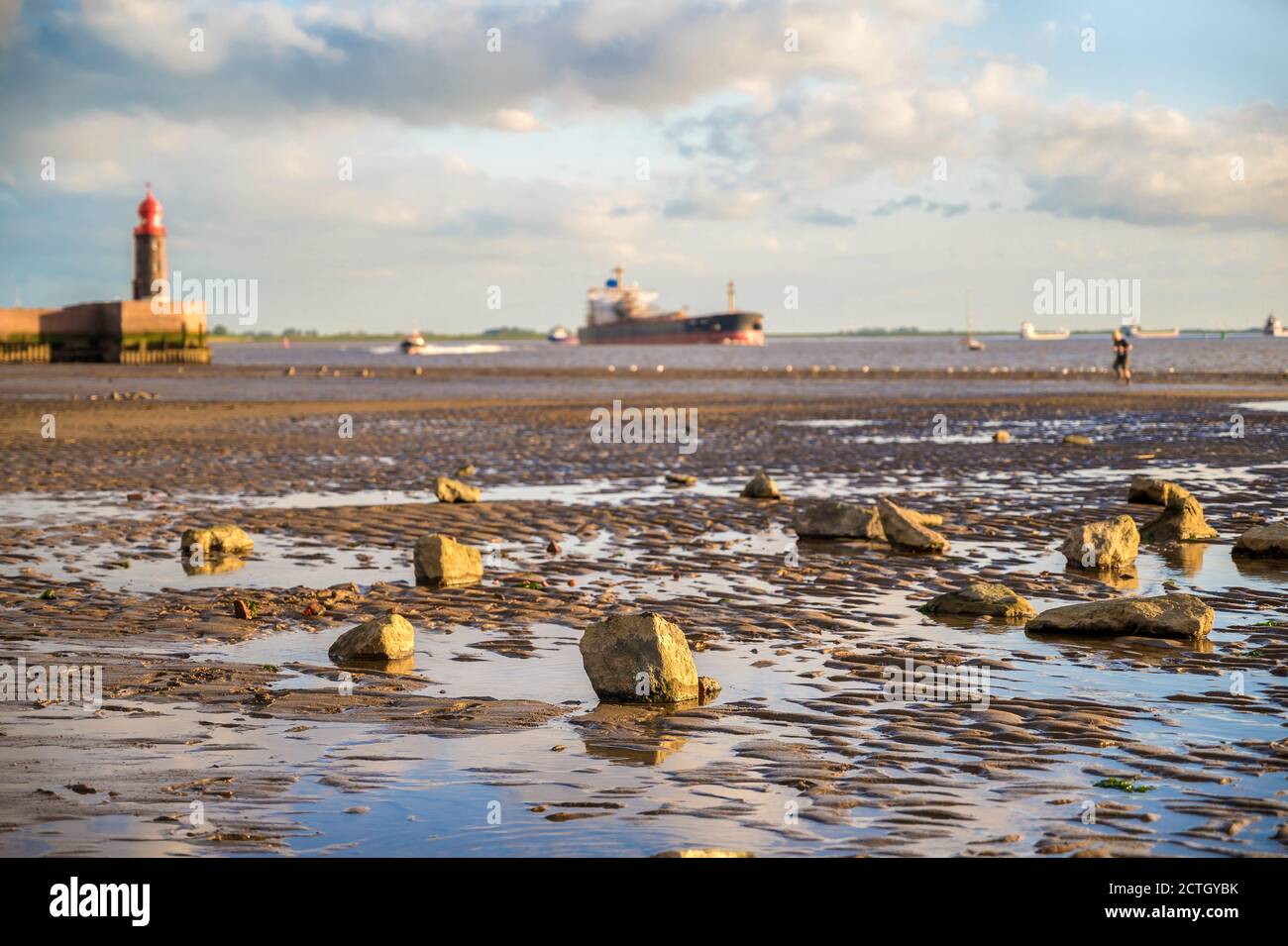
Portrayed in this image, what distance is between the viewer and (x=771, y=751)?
7.11 m

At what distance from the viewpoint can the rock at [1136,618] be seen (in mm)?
9797

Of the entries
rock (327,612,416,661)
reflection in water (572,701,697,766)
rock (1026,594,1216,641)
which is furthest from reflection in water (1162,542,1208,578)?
rock (327,612,416,661)

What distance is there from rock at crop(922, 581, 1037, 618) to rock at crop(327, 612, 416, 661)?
4363 mm

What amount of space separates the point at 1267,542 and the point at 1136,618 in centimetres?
448

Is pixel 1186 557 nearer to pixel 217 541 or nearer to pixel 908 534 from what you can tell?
pixel 908 534

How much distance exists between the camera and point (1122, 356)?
216 feet

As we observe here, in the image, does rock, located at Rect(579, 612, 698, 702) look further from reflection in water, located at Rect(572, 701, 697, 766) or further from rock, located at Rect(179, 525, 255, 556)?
rock, located at Rect(179, 525, 255, 556)

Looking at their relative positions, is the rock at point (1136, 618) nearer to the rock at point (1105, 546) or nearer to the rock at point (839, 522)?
the rock at point (1105, 546)

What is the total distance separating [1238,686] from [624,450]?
66.4 feet

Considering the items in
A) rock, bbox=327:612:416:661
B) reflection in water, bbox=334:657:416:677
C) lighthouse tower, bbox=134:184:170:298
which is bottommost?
reflection in water, bbox=334:657:416:677

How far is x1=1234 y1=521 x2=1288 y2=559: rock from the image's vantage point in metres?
13.4

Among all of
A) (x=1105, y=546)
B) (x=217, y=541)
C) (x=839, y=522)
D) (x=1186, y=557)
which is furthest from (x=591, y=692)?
(x=1186, y=557)
